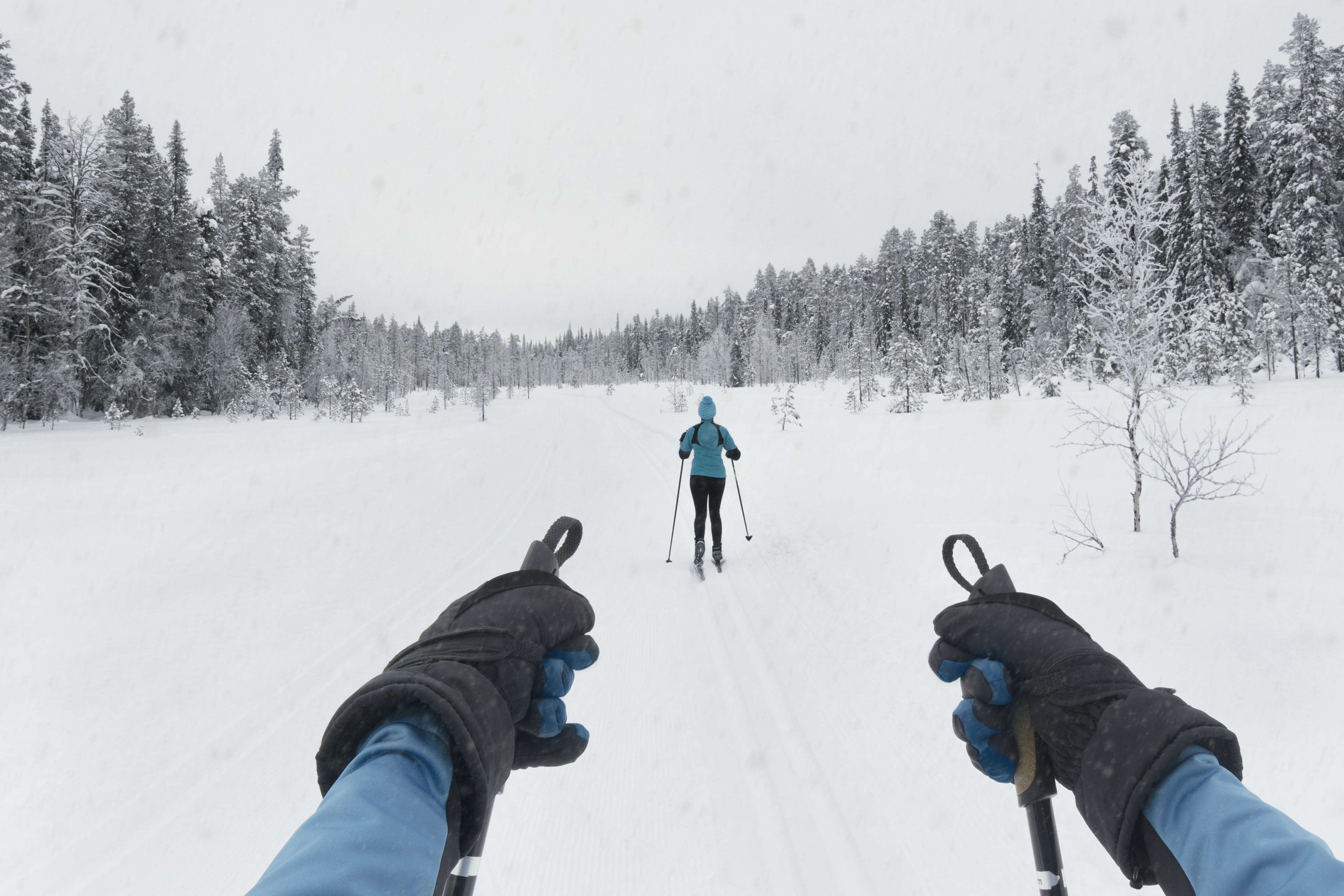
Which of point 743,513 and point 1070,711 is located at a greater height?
point 1070,711

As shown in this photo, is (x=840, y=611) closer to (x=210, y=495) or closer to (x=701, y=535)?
(x=701, y=535)

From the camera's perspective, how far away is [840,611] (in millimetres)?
5508

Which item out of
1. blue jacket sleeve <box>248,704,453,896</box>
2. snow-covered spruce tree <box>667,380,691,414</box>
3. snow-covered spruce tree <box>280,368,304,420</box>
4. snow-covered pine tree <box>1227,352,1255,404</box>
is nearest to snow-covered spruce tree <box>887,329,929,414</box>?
snow-covered pine tree <box>1227,352,1255,404</box>

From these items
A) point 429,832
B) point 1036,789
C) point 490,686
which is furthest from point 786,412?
point 429,832

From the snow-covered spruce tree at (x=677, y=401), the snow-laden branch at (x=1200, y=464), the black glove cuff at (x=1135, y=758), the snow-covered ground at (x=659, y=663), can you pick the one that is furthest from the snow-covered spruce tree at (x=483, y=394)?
A: the black glove cuff at (x=1135, y=758)

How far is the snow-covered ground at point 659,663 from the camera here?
2.58 meters

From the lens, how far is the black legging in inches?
279

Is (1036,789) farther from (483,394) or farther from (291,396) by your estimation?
(483,394)

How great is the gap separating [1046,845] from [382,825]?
5.82 ft

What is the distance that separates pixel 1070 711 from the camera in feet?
5.04

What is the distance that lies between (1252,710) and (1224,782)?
3193 millimetres

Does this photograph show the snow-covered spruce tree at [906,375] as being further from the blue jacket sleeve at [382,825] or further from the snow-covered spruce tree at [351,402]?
the snow-covered spruce tree at [351,402]

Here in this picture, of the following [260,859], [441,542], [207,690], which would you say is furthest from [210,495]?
[260,859]

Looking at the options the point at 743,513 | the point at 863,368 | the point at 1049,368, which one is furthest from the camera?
the point at 863,368
